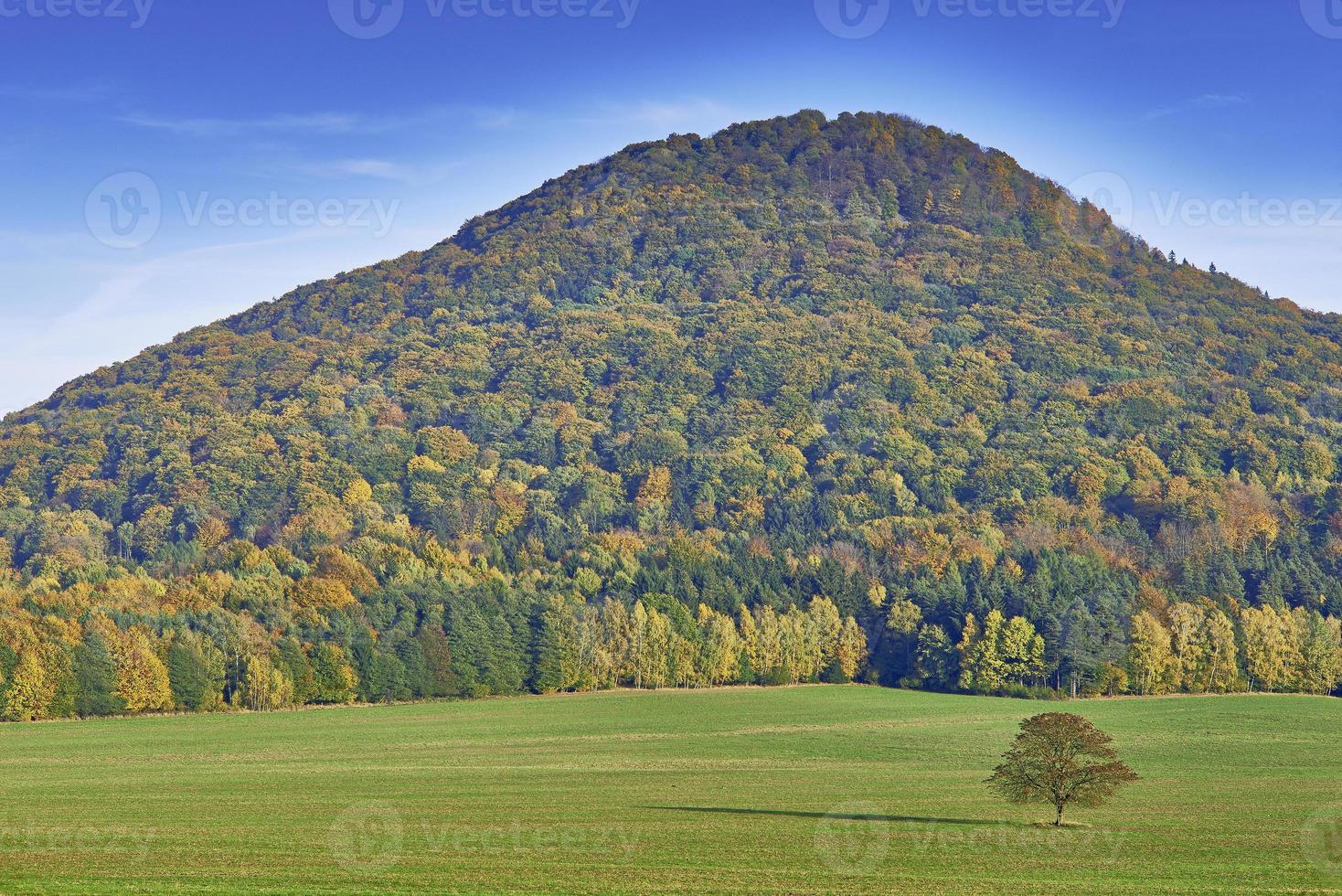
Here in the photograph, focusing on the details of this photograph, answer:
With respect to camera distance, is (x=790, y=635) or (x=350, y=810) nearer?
(x=350, y=810)

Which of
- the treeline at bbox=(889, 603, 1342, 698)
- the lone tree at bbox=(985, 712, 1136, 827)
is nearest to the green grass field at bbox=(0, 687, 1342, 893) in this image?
the lone tree at bbox=(985, 712, 1136, 827)

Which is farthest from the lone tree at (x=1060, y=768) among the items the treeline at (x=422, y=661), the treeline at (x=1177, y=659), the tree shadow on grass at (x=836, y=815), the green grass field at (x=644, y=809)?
the treeline at (x=1177, y=659)

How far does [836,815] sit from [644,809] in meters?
6.53

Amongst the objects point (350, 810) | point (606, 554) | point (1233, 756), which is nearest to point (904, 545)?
point (606, 554)

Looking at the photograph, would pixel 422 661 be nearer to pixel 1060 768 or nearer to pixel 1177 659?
pixel 1177 659

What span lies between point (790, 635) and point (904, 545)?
33.9 metres

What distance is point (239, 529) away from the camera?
197 m

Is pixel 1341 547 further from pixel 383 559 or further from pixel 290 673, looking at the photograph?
pixel 290 673

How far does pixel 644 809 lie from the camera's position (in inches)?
1890

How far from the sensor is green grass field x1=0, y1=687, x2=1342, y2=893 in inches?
1384

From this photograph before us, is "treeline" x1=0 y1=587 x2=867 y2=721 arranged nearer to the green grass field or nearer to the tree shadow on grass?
the green grass field

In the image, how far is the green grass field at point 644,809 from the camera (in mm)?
35156

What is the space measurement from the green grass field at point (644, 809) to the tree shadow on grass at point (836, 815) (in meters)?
0.17

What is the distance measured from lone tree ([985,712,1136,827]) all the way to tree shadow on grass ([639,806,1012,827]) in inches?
62.3
